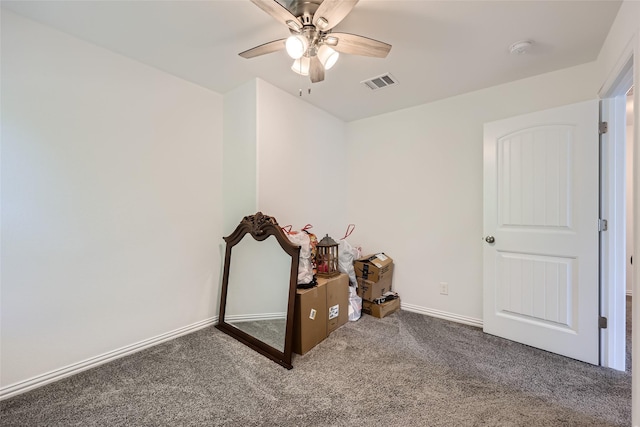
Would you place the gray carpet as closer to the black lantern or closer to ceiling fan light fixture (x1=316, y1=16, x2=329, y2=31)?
the black lantern

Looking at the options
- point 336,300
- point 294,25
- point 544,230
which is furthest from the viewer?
point 336,300

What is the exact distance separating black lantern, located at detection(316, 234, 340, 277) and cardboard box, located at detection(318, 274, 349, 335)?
69 millimetres

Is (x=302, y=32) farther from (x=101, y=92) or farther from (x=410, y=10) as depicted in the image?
(x=101, y=92)

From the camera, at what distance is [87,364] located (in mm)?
1961

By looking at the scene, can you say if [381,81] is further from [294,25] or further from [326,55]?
[294,25]

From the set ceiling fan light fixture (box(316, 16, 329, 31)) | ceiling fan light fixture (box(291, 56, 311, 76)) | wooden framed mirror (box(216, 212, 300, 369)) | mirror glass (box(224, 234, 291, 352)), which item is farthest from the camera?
mirror glass (box(224, 234, 291, 352))

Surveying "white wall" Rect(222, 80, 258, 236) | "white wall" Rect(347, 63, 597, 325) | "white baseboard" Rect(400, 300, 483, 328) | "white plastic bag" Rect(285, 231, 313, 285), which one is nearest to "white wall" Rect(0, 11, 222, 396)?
"white wall" Rect(222, 80, 258, 236)

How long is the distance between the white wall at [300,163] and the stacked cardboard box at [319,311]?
0.74 metres

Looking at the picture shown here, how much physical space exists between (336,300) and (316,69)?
6.41 ft

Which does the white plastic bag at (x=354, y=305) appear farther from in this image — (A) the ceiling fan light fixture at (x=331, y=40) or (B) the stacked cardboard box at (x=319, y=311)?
(A) the ceiling fan light fixture at (x=331, y=40)

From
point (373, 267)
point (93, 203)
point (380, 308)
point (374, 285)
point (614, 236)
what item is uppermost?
point (93, 203)

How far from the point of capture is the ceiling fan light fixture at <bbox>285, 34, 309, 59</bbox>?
1.56 meters

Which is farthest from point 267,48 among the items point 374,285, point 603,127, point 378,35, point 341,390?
point 603,127

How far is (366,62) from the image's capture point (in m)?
2.18
